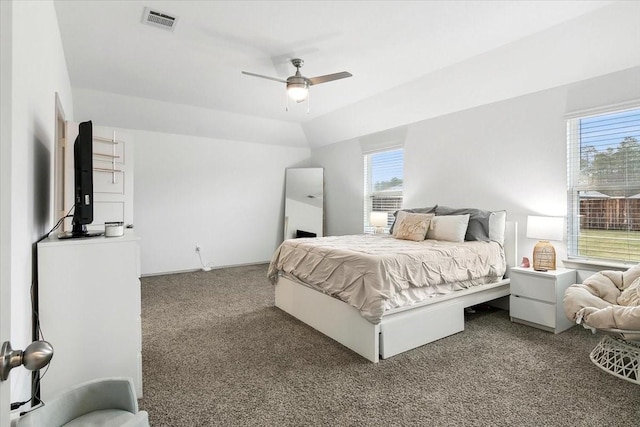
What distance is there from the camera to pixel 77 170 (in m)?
1.95

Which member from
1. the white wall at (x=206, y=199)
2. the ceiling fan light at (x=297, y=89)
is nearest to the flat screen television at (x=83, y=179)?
the ceiling fan light at (x=297, y=89)

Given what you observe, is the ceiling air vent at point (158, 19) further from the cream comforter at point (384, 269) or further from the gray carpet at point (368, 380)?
the gray carpet at point (368, 380)

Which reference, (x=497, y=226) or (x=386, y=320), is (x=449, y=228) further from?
(x=386, y=320)

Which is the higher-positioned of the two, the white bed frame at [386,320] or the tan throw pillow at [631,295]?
the tan throw pillow at [631,295]

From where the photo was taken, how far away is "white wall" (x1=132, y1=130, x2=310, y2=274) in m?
5.34

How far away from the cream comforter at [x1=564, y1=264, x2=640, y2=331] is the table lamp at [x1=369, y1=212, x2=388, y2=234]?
104 inches

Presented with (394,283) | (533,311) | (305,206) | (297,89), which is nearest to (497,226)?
(533,311)

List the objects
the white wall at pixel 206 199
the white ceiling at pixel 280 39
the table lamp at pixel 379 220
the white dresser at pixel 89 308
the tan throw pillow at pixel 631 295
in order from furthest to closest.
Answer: the white wall at pixel 206 199 → the table lamp at pixel 379 220 → the white ceiling at pixel 280 39 → the tan throw pillow at pixel 631 295 → the white dresser at pixel 89 308

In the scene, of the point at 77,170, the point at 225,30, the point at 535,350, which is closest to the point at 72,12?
the point at 225,30

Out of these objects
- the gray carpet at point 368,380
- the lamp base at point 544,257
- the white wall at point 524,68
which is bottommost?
the gray carpet at point 368,380

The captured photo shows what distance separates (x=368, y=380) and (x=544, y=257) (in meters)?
2.26

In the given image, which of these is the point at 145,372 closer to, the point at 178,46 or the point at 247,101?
the point at 178,46

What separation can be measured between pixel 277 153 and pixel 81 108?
3230 mm

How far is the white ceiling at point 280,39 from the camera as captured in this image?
2.60 metres
